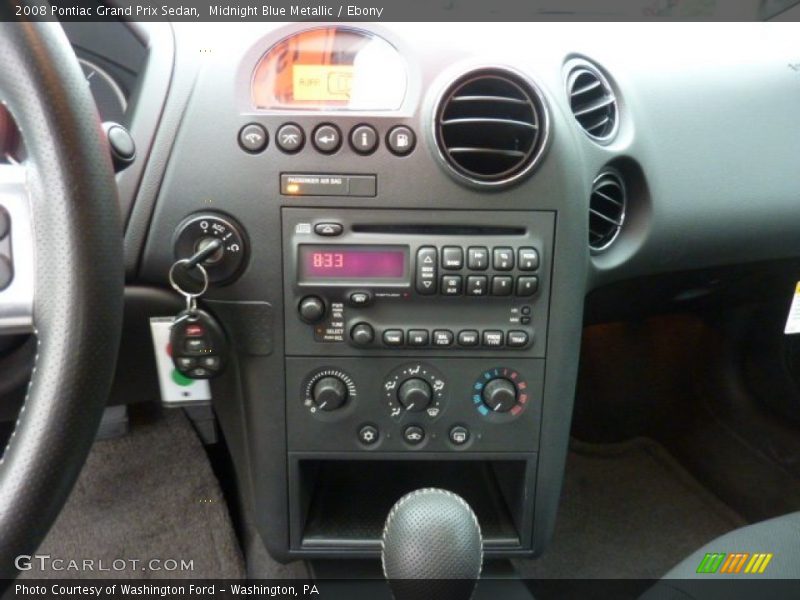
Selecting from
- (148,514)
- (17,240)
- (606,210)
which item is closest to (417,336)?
(606,210)

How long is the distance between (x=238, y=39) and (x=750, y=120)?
2.48ft

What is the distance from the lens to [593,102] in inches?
39.5

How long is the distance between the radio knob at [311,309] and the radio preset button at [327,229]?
8cm

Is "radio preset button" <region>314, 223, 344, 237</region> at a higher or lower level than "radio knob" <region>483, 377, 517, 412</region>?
higher

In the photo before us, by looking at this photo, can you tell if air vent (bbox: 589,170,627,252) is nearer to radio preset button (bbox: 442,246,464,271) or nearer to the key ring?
radio preset button (bbox: 442,246,464,271)

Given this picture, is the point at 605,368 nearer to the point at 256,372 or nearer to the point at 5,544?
Answer: the point at 256,372

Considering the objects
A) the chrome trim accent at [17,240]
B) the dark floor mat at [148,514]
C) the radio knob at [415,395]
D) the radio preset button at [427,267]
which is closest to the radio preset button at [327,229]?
the radio preset button at [427,267]

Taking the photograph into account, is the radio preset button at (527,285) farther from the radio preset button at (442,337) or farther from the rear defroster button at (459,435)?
the rear defroster button at (459,435)

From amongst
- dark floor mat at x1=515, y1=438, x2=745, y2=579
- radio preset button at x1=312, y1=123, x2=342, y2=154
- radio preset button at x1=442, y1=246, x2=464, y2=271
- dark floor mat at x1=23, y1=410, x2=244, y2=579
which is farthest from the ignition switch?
dark floor mat at x1=515, y1=438, x2=745, y2=579

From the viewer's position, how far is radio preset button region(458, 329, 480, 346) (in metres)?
0.93

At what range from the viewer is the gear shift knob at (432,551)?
2.54 ft

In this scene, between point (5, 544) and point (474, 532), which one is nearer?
point (5, 544)

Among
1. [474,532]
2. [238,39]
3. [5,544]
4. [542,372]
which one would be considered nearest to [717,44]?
[542,372]

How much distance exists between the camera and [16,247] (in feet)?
2.26
